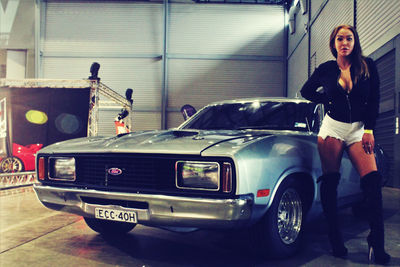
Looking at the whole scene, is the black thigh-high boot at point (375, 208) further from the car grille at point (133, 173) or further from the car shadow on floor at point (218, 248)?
the car grille at point (133, 173)

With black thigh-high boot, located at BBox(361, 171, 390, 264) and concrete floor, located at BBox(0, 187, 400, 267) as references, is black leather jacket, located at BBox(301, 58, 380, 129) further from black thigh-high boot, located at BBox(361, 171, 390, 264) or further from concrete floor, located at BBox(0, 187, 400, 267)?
concrete floor, located at BBox(0, 187, 400, 267)

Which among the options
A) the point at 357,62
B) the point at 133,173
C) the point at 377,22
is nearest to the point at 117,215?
the point at 133,173

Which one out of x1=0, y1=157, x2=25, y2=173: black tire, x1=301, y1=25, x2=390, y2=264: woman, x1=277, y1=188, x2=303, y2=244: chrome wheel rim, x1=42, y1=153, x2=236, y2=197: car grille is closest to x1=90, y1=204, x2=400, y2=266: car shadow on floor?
x1=277, y1=188, x2=303, y2=244: chrome wheel rim

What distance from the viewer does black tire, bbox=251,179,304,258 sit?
2.41 metres

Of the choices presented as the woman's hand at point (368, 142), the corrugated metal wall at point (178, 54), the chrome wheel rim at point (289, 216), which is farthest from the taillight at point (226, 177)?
the corrugated metal wall at point (178, 54)

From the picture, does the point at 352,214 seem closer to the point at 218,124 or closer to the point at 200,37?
the point at 218,124

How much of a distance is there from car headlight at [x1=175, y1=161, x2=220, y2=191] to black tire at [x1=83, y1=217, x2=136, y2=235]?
126cm

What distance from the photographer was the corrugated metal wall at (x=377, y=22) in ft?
23.7

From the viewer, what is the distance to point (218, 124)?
11.4 ft

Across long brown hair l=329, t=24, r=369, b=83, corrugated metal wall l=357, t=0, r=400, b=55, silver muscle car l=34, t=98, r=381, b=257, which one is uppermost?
corrugated metal wall l=357, t=0, r=400, b=55

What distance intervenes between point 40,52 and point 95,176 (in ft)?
56.0

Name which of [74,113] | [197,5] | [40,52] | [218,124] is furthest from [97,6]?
[218,124]

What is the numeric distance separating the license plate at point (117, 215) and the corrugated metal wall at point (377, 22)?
21.2 feet

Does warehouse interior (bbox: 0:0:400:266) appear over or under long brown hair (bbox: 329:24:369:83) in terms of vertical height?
over
